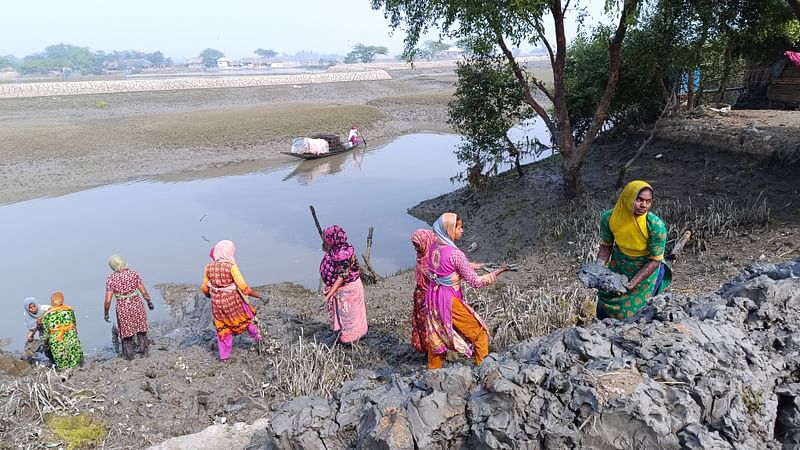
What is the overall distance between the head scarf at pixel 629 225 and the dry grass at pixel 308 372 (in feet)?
9.05

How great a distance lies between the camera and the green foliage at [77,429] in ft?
14.5

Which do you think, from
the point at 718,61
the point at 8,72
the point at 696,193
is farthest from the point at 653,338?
the point at 8,72

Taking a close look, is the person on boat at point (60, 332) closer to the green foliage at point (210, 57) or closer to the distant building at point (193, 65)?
the distant building at point (193, 65)

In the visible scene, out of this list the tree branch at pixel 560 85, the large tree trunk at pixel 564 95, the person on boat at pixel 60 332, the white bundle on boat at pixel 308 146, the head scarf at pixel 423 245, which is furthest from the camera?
the white bundle on boat at pixel 308 146

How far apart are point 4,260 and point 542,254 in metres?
11.2

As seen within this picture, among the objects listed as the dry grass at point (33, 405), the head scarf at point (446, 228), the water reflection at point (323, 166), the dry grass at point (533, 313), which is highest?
the head scarf at point (446, 228)

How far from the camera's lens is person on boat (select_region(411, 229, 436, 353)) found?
489 cm

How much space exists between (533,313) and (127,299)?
15.0ft

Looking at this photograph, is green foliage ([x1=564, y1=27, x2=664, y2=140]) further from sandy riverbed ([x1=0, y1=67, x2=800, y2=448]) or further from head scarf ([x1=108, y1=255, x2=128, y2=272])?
head scarf ([x1=108, y1=255, x2=128, y2=272])

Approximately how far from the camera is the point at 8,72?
103688 millimetres

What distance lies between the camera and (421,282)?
16.6ft

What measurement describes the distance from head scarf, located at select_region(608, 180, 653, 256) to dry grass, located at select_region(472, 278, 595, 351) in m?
1.38

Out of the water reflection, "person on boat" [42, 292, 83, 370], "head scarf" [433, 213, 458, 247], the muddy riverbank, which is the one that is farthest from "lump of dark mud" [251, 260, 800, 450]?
the muddy riverbank

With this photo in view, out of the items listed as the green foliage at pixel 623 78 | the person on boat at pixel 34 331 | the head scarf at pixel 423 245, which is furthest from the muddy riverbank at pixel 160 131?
the head scarf at pixel 423 245
